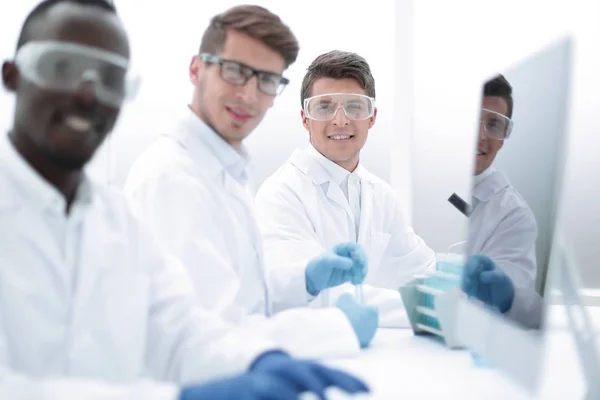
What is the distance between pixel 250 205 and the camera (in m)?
1.55

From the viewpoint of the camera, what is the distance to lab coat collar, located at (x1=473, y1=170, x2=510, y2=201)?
1.12m

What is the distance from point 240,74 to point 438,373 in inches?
33.1

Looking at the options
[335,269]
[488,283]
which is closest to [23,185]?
[488,283]

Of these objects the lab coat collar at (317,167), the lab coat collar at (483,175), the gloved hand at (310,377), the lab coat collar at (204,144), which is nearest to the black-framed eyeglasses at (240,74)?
the lab coat collar at (204,144)

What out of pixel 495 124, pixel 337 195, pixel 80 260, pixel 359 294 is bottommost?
pixel 359 294

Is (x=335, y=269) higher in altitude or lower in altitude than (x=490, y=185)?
lower

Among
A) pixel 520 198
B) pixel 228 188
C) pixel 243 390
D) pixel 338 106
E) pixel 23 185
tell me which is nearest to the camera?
pixel 243 390

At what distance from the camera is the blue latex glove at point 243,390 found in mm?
757

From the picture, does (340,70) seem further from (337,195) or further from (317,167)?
(337,195)

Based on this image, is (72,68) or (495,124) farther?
(495,124)

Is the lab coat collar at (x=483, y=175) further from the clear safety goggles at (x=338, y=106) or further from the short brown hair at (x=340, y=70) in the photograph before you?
the short brown hair at (x=340, y=70)

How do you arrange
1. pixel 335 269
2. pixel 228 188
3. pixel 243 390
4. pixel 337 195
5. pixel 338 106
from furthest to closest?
pixel 337 195 < pixel 338 106 < pixel 335 269 < pixel 228 188 < pixel 243 390

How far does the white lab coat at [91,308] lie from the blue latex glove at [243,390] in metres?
0.03

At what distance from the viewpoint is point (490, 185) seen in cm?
115
